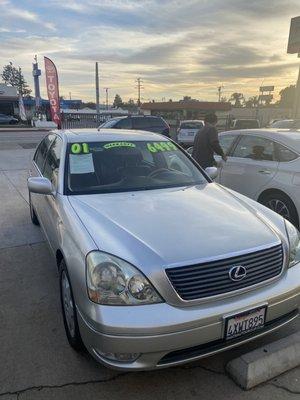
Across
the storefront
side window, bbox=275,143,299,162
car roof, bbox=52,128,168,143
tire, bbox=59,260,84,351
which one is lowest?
the storefront

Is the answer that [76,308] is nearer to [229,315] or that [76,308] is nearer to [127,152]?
[229,315]

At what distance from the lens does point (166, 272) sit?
218cm

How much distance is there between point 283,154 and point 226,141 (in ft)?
4.81

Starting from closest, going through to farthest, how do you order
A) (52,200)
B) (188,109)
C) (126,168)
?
(52,200)
(126,168)
(188,109)

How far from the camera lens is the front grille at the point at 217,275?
2.19 metres

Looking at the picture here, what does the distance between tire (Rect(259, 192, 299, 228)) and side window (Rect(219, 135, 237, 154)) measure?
1.25m

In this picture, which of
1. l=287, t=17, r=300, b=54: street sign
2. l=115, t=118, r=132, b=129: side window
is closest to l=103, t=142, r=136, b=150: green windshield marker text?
l=115, t=118, r=132, b=129: side window

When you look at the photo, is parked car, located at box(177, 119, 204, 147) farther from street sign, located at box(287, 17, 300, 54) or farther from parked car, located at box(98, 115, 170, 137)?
street sign, located at box(287, 17, 300, 54)

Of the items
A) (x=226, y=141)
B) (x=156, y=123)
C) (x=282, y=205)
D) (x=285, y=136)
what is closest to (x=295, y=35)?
(x=156, y=123)

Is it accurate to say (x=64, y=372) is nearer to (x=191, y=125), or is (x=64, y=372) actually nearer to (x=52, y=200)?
(x=52, y=200)

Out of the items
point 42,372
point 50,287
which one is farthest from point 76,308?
point 50,287

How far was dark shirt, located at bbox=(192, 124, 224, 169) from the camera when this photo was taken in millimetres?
6141

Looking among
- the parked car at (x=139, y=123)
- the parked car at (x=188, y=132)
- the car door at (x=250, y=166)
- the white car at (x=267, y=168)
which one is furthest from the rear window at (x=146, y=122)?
the car door at (x=250, y=166)

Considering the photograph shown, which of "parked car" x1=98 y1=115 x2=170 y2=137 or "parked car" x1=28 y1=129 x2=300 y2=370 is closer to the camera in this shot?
"parked car" x1=28 y1=129 x2=300 y2=370
